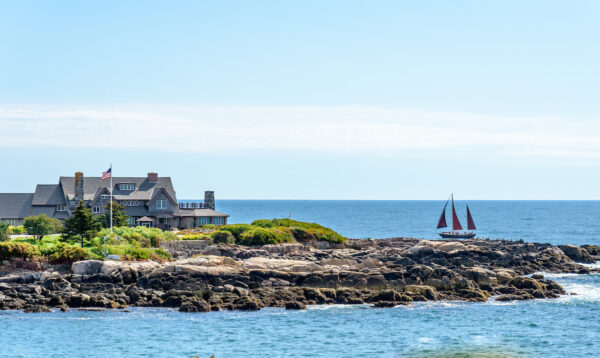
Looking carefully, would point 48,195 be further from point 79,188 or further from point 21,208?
point 79,188

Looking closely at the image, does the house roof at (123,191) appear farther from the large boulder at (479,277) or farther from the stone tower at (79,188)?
the large boulder at (479,277)

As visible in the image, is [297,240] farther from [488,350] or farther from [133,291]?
[488,350]

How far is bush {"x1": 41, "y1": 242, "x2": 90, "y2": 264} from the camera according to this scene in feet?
160

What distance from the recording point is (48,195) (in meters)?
87.3

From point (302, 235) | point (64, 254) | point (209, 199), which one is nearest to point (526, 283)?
point (302, 235)

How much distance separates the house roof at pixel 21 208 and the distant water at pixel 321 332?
47.8 metres

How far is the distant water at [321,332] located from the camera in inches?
1281

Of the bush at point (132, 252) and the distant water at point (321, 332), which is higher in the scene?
the bush at point (132, 252)

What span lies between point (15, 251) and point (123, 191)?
36.7 metres

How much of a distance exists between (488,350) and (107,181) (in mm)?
64461

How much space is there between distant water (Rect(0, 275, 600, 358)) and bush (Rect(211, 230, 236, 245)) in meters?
26.1

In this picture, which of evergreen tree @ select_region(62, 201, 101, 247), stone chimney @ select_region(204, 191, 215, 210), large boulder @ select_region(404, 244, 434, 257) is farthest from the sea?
stone chimney @ select_region(204, 191, 215, 210)

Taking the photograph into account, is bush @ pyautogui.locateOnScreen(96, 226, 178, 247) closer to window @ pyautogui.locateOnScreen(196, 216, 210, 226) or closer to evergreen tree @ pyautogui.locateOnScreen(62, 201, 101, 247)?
evergreen tree @ pyautogui.locateOnScreen(62, 201, 101, 247)

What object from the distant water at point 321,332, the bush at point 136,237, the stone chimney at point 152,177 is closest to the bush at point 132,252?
the bush at point 136,237
